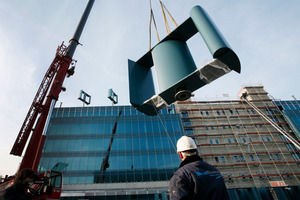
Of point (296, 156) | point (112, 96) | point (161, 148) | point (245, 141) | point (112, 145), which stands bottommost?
point (296, 156)

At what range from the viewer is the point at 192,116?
37156mm

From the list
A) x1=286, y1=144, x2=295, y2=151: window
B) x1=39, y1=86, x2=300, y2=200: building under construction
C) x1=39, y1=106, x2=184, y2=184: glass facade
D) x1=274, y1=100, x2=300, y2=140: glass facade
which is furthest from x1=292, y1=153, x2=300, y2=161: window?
x1=39, y1=106, x2=184, y2=184: glass facade

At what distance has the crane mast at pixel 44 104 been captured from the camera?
9961 mm

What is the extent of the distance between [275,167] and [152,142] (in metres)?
24.5

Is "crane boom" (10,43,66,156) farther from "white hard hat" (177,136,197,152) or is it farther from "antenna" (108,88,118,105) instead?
"antenna" (108,88,118,105)

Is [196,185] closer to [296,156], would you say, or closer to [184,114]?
[184,114]

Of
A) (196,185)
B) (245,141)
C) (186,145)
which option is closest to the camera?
(196,185)

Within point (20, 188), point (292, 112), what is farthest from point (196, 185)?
point (292, 112)

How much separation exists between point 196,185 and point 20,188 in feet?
11.1

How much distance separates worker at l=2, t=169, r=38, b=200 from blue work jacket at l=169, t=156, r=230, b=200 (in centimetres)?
304

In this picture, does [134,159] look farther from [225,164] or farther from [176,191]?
[176,191]

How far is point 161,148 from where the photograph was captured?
2967cm

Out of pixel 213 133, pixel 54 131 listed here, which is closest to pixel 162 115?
pixel 213 133

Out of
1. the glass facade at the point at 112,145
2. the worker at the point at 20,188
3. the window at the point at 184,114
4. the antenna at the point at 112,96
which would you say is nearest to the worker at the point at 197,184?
the worker at the point at 20,188
